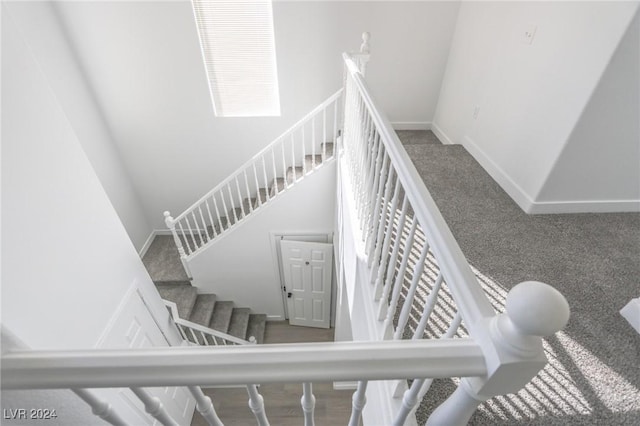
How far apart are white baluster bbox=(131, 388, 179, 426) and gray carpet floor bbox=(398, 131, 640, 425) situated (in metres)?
0.82

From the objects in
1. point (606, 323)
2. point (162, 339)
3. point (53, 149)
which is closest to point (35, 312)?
point (53, 149)

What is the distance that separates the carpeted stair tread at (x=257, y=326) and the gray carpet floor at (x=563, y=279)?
11.0ft

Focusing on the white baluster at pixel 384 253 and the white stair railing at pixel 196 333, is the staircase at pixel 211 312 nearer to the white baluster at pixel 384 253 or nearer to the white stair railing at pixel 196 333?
the white stair railing at pixel 196 333

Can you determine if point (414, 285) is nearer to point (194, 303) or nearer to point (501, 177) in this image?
point (501, 177)

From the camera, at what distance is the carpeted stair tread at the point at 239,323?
414cm

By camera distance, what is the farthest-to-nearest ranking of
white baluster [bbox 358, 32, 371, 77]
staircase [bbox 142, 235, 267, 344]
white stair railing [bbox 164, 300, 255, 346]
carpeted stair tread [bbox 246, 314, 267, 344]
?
1. carpeted stair tread [bbox 246, 314, 267, 344]
2. staircase [bbox 142, 235, 267, 344]
3. white stair railing [bbox 164, 300, 255, 346]
4. white baluster [bbox 358, 32, 371, 77]

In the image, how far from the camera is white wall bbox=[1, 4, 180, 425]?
49.3 inches

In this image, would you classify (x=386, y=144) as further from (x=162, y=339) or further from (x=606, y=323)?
(x=162, y=339)

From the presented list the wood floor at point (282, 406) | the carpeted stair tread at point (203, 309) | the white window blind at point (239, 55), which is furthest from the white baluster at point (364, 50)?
the carpeted stair tread at point (203, 309)

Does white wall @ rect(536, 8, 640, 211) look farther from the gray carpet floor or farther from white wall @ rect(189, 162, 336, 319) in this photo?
white wall @ rect(189, 162, 336, 319)

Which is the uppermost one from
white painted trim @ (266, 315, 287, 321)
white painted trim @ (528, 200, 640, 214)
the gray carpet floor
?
white painted trim @ (528, 200, 640, 214)

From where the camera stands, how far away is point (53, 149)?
1.51 metres

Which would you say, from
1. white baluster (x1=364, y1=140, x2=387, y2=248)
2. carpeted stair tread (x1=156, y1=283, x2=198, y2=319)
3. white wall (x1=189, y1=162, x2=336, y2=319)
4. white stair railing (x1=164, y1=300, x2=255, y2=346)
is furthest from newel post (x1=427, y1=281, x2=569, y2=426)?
carpeted stair tread (x1=156, y1=283, x2=198, y2=319)

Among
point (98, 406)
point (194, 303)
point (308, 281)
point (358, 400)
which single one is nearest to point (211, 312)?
point (194, 303)
